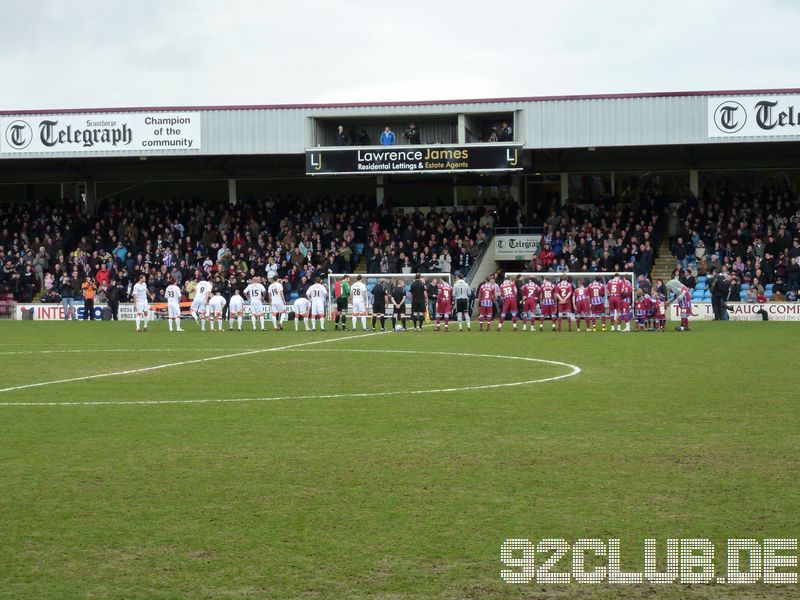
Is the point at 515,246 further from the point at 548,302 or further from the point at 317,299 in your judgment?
the point at 317,299

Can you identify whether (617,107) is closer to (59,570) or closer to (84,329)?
(84,329)

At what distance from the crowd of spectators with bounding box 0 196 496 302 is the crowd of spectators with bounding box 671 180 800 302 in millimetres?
8131

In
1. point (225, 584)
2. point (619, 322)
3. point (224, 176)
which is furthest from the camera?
point (224, 176)

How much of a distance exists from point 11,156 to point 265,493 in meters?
42.2

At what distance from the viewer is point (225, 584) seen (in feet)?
22.8

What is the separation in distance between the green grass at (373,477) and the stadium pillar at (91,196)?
116ft

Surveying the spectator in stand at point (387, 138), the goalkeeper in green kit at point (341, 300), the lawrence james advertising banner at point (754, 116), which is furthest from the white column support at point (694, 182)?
the goalkeeper in green kit at point (341, 300)

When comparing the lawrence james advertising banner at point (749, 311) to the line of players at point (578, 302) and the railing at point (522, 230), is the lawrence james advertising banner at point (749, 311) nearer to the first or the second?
the line of players at point (578, 302)

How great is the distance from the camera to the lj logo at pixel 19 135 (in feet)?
157

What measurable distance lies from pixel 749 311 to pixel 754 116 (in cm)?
912

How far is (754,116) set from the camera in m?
43.2

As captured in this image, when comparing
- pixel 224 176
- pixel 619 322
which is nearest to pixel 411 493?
pixel 619 322

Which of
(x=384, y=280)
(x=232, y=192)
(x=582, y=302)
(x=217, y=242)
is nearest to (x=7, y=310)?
(x=217, y=242)

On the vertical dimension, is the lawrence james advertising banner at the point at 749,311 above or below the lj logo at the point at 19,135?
below
